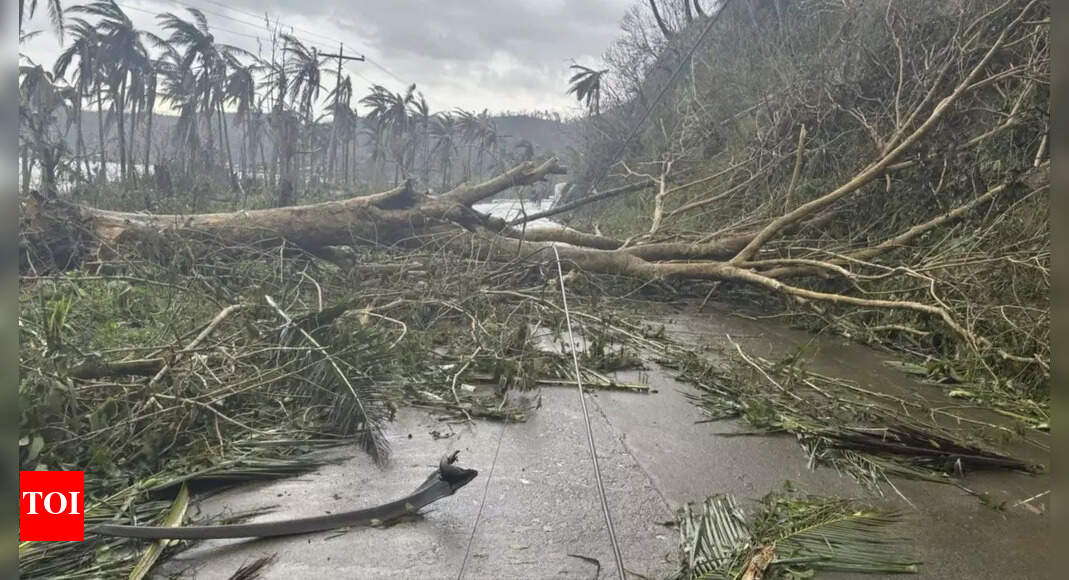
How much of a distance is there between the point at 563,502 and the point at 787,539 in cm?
86

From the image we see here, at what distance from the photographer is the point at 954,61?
20.2 feet

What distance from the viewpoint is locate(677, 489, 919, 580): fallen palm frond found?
2.01 meters

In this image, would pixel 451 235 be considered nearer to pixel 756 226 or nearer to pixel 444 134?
pixel 756 226

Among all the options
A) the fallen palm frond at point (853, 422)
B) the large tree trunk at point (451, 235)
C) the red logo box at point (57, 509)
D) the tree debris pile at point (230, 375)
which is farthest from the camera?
the large tree trunk at point (451, 235)

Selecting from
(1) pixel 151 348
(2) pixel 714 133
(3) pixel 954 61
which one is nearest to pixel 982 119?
(3) pixel 954 61

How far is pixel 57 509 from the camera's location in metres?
1.92

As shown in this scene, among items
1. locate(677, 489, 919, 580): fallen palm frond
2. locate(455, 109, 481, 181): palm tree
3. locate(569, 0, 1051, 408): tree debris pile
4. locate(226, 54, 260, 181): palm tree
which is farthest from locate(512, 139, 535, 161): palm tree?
locate(677, 489, 919, 580): fallen palm frond

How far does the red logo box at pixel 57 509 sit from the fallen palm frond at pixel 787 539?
6.35ft

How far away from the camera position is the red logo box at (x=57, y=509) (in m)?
1.70

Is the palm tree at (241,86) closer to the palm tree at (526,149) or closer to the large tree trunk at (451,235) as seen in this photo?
the palm tree at (526,149)

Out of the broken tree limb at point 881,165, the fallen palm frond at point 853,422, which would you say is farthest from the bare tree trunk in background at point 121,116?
the fallen palm frond at point 853,422

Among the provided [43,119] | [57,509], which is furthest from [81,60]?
[57,509]

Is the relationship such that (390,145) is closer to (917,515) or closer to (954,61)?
(954,61)

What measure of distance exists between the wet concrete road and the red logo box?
350 mm
